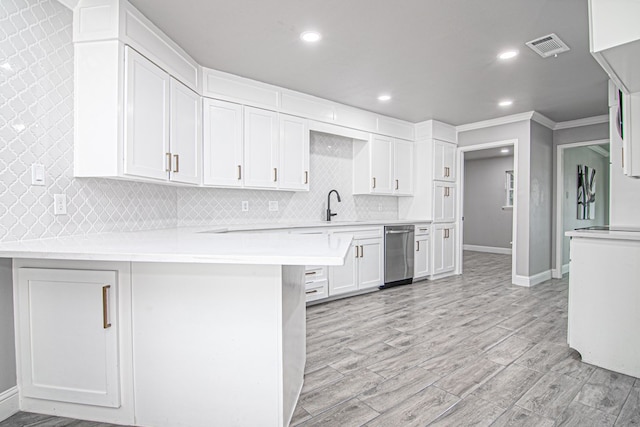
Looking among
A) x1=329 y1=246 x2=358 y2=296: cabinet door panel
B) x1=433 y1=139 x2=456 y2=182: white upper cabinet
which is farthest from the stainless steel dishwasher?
x1=433 y1=139 x2=456 y2=182: white upper cabinet

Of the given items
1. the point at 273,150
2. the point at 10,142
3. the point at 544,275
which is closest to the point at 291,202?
the point at 273,150

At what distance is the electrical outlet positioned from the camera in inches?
76.7

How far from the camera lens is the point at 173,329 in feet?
5.12

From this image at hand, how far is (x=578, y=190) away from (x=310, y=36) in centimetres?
625

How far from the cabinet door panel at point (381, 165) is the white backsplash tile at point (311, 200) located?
0.32 m

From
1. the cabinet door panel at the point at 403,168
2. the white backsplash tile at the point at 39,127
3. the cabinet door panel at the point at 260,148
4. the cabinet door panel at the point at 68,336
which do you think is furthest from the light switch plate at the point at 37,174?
the cabinet door panel at the point at 403,168

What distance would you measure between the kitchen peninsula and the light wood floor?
220 mm

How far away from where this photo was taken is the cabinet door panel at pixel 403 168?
496 cm

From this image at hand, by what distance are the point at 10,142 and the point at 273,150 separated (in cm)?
220

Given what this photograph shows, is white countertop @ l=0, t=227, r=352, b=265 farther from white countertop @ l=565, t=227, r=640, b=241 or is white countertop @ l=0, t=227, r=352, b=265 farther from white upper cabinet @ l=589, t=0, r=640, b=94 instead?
white countertop @ l=565, t=227, r=640, b=241

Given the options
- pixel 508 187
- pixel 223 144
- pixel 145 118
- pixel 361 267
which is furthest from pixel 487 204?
Answer: pixel 145 118

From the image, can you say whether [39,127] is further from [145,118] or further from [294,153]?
[294,153]

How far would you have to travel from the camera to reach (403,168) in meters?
5.07

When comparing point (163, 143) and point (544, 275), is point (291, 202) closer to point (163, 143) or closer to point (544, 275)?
point (163, 143)
